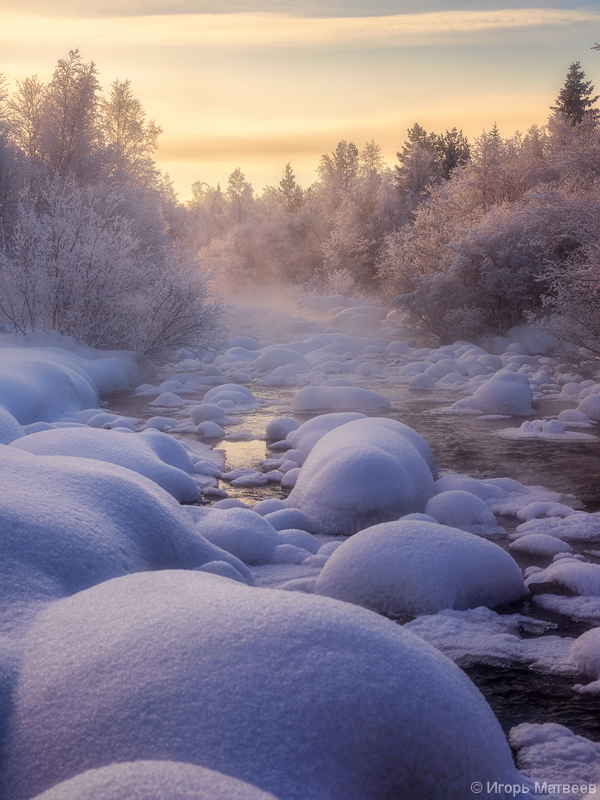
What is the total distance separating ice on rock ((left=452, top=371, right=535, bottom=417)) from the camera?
29.2 feet

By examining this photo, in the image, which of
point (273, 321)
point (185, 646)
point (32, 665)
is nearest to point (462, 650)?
point (185, 646)

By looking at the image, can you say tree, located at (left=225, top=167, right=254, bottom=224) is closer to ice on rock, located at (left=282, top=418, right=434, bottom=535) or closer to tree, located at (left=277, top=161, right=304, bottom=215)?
tree, located at (left=277, top=161, right=304, bottom=215)

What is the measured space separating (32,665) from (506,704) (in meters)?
1.80

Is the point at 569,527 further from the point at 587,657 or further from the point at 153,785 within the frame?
the point at 153,785

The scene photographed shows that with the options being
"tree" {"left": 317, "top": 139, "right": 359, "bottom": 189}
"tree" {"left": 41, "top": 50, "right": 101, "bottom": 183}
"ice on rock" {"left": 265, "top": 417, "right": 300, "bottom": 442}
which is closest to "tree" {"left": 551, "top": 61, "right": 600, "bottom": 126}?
"tree" {"left": 317, "top": 139, "right": 359, "bottom": 189}

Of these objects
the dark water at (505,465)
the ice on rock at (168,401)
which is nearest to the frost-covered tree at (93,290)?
the dark water at (505,465)

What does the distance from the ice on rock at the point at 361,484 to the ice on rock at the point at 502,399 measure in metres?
4.38

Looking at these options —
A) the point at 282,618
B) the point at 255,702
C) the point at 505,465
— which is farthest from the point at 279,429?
the point at 255,702

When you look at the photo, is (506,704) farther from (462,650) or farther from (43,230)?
(43,230)

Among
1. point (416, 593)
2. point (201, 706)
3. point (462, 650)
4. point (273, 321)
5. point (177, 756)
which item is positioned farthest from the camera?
point (273, 321)

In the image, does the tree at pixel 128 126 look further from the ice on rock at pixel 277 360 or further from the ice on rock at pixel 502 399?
the ice on rock at pixel 502 399

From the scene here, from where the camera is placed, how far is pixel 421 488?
4762 millimetres

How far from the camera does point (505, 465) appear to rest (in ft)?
20.8

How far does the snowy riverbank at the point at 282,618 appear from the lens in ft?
4.84
